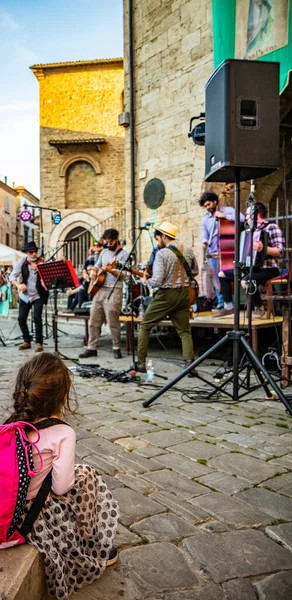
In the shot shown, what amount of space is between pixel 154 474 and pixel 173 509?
427mm

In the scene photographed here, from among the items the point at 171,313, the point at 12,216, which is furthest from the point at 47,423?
the point at 12,216

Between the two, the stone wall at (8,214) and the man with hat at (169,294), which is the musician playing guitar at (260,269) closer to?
A: the man with hat at (169,294)

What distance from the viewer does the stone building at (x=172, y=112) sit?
34.4 feet

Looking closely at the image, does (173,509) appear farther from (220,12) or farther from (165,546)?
(220,12)

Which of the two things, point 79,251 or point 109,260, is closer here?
point 109,260

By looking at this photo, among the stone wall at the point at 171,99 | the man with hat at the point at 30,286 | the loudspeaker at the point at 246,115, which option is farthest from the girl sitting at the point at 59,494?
the stone wall at the point at 171,99

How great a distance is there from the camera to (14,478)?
1.60m

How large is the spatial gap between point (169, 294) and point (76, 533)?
163 inches

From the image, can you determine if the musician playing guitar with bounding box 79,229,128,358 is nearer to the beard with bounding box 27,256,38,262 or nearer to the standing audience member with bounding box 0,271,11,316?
the beard with bounding box 27,256,38,262

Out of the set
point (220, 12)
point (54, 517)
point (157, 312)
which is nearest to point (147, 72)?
point (220, 12)

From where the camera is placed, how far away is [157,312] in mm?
5848

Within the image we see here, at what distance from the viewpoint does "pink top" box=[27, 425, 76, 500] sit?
1.71 m

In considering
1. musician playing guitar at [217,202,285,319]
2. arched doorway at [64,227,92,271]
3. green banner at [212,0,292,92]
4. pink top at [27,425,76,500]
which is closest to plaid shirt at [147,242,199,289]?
musician playing guitar at [217,202,285,319]

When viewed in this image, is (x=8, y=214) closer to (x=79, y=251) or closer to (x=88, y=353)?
(x=79, y=251)
